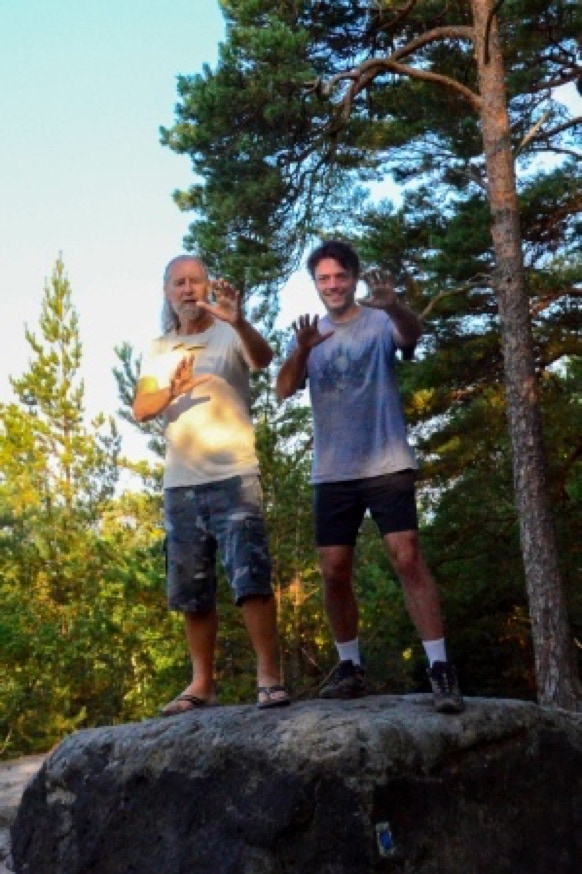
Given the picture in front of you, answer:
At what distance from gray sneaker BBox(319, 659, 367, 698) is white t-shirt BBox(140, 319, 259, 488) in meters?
0.83

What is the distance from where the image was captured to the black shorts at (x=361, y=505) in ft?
12.6

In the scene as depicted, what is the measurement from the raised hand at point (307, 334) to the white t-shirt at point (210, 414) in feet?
1.14

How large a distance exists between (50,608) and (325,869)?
641 inches

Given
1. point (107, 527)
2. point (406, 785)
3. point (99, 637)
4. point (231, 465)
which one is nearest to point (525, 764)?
point (406, 785)

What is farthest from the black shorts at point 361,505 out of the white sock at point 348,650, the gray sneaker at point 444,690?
the gray sneaker at point 444,690

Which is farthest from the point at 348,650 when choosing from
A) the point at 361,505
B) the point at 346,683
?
the point at 361,505

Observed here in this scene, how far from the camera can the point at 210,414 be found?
13.5 ft

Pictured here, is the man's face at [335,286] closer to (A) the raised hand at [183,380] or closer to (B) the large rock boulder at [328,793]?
(A) the raised hand at [183,380]

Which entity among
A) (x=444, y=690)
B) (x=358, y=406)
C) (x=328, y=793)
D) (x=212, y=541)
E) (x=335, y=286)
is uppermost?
(x=335, y=286)

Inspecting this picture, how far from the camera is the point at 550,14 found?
11172mm

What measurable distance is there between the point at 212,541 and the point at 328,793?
1.08m

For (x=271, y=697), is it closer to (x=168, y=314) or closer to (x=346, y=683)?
(x=346, y=683)

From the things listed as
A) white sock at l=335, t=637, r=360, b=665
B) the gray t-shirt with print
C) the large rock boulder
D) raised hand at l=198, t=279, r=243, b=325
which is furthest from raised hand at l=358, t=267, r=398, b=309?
the large rock boulder

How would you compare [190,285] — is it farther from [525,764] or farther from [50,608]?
[50,608]
